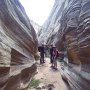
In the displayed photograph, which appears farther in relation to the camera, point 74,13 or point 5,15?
point 74,13

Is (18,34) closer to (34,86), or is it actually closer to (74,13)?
(74,13)

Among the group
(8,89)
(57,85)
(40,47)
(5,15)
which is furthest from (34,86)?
(40,47)

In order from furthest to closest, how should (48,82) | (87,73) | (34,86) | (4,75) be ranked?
(48,82) → (34,86) → (87,73) → (4,75)

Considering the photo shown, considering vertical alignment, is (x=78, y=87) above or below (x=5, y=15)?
below

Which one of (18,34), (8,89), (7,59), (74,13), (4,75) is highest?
(74,13)

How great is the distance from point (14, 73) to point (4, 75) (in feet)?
3.58

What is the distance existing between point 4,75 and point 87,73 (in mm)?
2557

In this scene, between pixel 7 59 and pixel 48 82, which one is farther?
pixel 48 82

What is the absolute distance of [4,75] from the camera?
500 cm

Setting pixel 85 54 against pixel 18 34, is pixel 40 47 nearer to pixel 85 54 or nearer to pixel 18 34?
pixel 18 34

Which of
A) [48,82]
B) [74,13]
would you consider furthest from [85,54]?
[48,82]

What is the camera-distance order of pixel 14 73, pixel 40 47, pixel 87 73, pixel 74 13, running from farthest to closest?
pixel 40 47, pixel 74 13, pixel 14 73, pixel 87 73

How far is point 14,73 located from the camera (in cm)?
608

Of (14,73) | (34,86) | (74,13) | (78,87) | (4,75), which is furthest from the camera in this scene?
(34,86)
